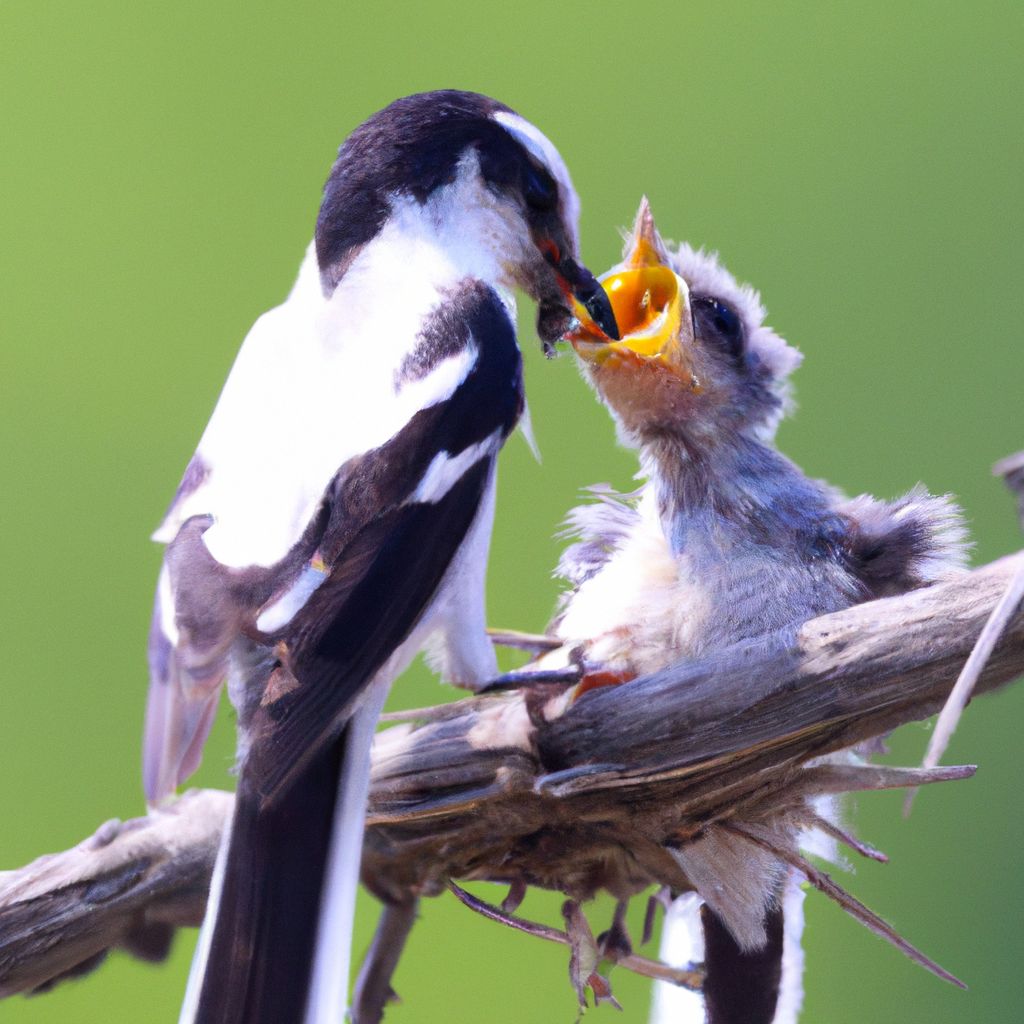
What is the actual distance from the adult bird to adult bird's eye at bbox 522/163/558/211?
9cm

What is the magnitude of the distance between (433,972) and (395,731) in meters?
0.85

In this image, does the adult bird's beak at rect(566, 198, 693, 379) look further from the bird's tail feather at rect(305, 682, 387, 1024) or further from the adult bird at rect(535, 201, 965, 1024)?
the bird's tail feather at rect(305, 682, 387, 1024)

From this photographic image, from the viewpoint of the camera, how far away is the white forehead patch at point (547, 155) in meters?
0.92

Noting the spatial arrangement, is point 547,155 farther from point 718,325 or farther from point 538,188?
point 718,325

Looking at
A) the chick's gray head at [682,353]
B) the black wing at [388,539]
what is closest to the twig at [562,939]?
the black wing at [388,539]

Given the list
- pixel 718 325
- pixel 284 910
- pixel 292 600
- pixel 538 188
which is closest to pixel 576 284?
pixel 538 188

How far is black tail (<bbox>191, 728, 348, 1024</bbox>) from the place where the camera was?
2.31 feet

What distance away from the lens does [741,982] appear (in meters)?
1.07

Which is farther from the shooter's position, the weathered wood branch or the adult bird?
the adult bird

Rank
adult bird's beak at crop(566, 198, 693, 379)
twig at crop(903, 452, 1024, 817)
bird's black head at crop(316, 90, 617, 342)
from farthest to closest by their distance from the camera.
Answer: adult bird's beak at crop(566, 198, 693, 379) → bird's black head at crop(316, 90, 617, 342) → twig at crop(903, 452, 1024, 817)

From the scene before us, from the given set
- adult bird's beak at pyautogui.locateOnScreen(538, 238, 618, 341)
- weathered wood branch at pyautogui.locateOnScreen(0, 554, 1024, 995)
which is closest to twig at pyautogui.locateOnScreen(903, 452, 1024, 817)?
weathered wood branch at pyautogui.locateOnScreen(0, 554, 1024, 995)

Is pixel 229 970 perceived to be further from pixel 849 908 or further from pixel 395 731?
pixel 849 908

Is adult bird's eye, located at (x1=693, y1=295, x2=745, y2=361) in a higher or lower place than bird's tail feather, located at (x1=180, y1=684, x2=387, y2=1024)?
higher

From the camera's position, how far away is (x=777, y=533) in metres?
1.00
